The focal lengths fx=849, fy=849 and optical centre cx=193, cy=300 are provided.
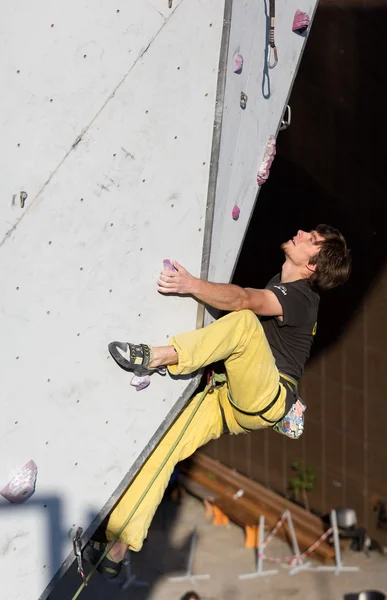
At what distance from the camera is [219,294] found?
164 inches

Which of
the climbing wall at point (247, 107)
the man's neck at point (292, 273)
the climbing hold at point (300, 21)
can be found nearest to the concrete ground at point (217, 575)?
the man's neck at point (292, 273)

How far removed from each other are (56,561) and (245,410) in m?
1.23

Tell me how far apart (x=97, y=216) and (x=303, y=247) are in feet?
4.41

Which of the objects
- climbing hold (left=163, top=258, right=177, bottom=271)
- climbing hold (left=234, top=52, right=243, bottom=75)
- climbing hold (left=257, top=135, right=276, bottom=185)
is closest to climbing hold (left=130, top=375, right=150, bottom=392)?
climbing hold (left=163, top=258, right=177, bottom=271)

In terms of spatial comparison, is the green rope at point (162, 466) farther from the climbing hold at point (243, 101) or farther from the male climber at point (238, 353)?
the climbing hold at point (243, 101)

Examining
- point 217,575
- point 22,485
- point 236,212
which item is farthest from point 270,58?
point 217,575

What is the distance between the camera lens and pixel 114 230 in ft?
12.6

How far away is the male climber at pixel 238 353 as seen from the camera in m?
4.07

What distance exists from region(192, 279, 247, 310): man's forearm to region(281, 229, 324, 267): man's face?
559 mm

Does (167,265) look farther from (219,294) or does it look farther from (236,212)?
(236,212)

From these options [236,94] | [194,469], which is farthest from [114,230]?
[194,469]

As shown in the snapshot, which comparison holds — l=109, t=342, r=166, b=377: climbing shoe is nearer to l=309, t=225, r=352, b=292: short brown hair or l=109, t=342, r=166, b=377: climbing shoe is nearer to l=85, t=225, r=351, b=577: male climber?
l=85, t=225, r=351, b=577: male climber

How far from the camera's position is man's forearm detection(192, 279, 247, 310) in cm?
416

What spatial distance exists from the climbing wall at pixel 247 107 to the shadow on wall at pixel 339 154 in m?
3.06
